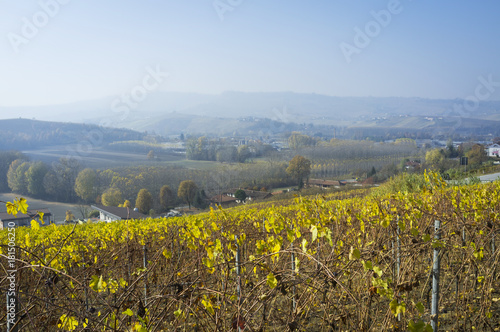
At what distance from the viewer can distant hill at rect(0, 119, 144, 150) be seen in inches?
2611

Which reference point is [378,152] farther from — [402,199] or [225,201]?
[402,199]

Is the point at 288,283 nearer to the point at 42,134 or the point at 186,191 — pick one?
the point at 186,191

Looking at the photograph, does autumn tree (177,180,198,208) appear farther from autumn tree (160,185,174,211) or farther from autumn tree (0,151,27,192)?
autumn tree (0,151,27,192)

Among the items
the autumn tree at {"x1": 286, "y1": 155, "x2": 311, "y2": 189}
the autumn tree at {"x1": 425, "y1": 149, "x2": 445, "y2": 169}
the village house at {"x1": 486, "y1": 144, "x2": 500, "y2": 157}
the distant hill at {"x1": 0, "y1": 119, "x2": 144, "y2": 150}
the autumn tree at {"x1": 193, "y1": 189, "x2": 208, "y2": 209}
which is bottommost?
the autumn tree at {"x1": 193, "y1": 189, "x2": 208, "y2": 209}

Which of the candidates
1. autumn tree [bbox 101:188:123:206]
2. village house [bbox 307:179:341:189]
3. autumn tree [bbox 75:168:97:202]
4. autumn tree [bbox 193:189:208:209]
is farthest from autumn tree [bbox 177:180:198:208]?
village house [bbox 307:179:341:189]

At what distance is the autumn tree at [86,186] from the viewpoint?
43.9 meters

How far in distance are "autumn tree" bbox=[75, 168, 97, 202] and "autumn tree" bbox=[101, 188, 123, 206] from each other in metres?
2.16

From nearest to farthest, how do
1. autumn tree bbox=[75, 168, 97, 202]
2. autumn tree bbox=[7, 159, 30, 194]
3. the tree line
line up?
1. the tree line
2. autumn tree bbox=[7, 159, 30, 194]
3. autumn tree bbox=[75, 168, 97, 202]

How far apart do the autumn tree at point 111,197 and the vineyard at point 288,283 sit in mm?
38060

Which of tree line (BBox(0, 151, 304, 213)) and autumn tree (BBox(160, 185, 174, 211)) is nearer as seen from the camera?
autumn tree (BBox(160, 185, 174, 211))

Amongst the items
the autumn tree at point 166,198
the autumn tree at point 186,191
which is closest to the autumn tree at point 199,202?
the autumn tree at point 186,191

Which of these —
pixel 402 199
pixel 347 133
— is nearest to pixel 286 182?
pixel 402 199

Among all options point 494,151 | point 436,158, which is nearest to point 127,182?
point 436,158

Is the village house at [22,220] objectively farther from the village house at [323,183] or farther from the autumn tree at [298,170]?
the autumn tree at [298,170]
